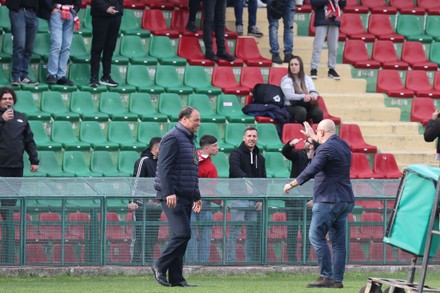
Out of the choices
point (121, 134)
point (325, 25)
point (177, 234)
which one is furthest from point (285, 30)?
point (177, 234)

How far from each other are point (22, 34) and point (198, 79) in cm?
329

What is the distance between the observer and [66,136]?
19469 mm

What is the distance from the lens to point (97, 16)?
2050cm

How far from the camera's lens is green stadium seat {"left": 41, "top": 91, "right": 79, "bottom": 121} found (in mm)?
19766

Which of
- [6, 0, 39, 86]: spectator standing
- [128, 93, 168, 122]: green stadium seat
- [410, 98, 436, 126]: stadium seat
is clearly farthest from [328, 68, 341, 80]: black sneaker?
[6, 0, 39, 86]: spectator standing

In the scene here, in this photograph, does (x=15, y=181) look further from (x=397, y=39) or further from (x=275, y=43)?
(x=397, y=39)

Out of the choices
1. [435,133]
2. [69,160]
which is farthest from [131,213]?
[435,133]

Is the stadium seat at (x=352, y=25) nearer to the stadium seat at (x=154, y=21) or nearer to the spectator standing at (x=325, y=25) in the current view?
the spectator standing at (x=325, y=25)

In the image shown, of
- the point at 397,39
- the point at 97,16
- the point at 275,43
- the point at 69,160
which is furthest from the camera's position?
the point at 397,39

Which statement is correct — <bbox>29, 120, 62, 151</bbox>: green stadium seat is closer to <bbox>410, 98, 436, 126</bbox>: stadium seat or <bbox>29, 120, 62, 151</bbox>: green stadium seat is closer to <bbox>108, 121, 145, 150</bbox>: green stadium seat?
<bbox>108, 121, 145, 150</bbox>: green stadium seat

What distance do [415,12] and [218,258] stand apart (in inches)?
399

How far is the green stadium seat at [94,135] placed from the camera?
19.5 m

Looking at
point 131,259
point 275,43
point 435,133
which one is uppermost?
point 275,43

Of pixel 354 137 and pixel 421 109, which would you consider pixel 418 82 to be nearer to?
pixel 421 109
